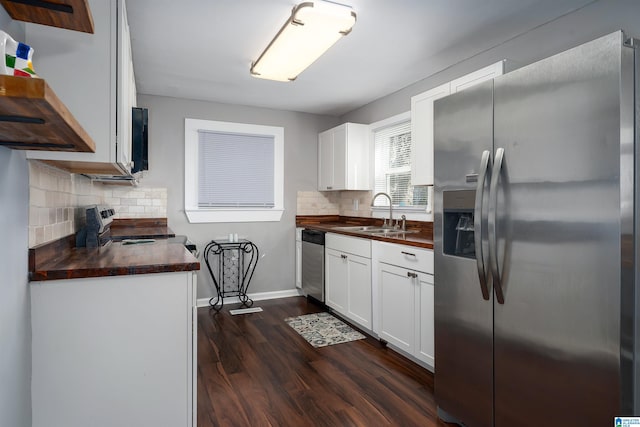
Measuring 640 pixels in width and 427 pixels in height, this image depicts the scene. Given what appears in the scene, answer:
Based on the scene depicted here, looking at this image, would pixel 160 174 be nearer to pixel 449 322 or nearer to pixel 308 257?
pixel 308 257

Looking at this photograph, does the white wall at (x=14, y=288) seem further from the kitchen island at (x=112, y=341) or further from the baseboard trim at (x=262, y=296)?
the baseboard trim at (x=262, y=296)

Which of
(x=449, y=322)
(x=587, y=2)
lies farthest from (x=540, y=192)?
(x=587, y=2)

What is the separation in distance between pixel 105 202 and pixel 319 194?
2.48 metres

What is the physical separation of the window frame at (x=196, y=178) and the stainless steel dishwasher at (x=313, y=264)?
1.83 feet

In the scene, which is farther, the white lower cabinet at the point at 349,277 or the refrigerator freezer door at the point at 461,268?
the white lower cabinet at the point at 349,277

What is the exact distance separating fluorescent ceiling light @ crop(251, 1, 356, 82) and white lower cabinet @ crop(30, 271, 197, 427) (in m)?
1.63

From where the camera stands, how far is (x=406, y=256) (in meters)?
2.77

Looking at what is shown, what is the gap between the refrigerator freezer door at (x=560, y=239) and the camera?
1312mm

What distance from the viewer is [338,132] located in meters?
4.52

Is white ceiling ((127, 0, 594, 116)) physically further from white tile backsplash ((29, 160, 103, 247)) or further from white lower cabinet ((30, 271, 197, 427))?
white lower cabinet ((30, 271, 197, 427))

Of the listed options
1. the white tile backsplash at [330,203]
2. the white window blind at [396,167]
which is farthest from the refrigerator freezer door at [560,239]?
the white tile backsplash at [330,203]

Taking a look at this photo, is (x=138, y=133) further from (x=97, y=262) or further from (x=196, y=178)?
(x=196, y=178)

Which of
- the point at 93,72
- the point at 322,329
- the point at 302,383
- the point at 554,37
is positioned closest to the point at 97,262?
the point at 93,72

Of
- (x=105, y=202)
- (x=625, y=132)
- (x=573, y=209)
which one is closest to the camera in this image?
(x=625, y=132)
